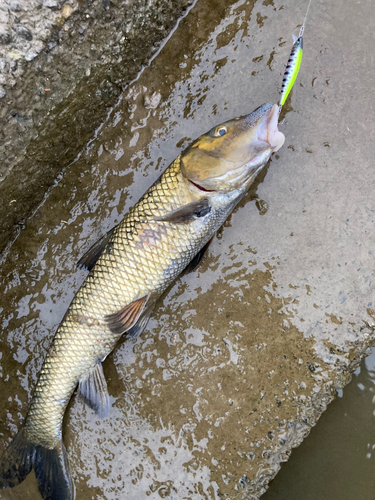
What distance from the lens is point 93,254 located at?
2809 millimetres

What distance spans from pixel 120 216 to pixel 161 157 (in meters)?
0.59

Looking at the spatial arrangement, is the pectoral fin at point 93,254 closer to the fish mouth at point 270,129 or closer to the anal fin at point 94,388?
the anal fin at point 94,388

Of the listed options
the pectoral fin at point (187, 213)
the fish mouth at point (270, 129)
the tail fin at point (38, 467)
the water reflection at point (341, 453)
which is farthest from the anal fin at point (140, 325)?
the water reflection at point (341, 453)

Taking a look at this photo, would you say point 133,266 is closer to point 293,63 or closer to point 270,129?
point 270,129

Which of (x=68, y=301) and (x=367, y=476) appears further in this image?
(x=68, y=301)

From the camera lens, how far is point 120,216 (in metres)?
3.04

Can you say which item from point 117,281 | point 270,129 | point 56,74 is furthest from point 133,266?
point 56,74

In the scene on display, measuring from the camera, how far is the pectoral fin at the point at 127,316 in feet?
8.43

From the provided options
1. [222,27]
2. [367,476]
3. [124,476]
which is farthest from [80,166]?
[367,476]

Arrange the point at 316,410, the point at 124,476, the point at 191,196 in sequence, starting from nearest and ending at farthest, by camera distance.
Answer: the point at 191,196
the point at 316,410
the point at 124,476

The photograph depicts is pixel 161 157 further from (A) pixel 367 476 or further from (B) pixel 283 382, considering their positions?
(A) pixel 367 476

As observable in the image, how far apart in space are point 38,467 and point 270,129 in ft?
10.0

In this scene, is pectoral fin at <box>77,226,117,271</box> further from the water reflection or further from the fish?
the water reflection

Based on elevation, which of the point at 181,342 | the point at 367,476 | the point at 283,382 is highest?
the point at 181,342
